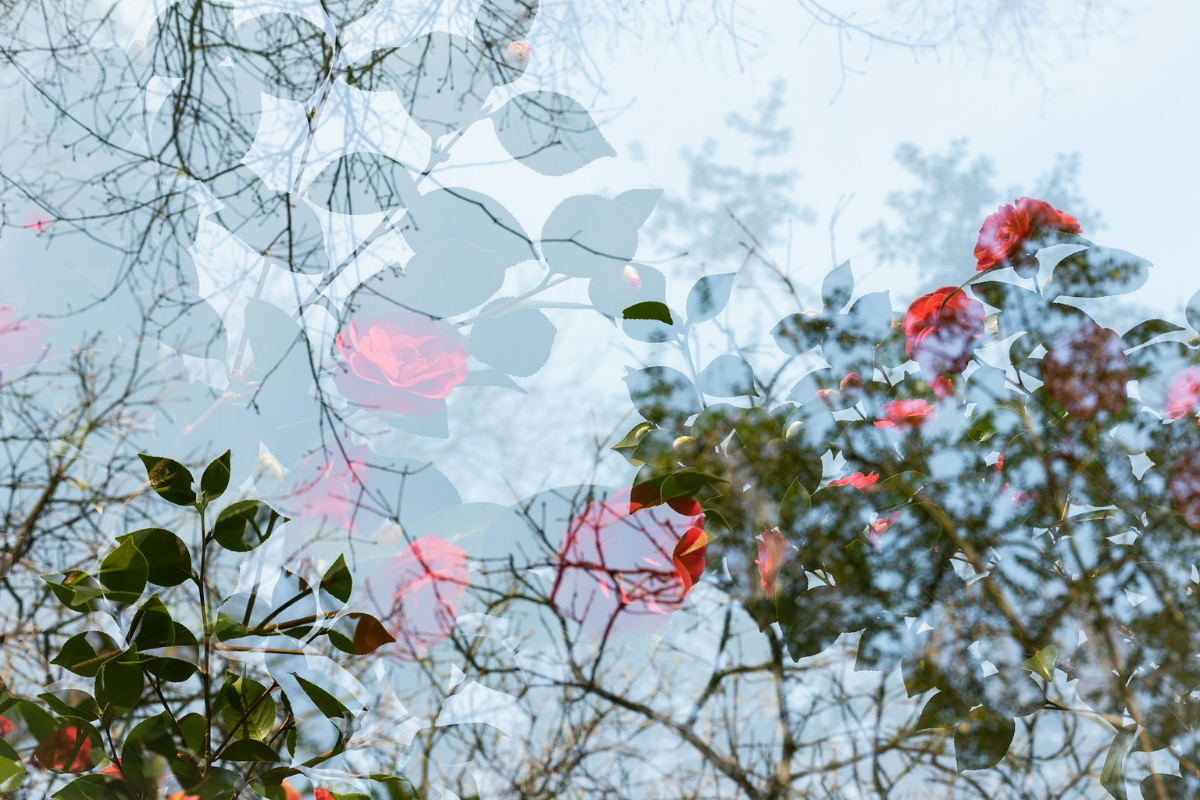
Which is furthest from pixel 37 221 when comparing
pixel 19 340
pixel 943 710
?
pixel 943 710

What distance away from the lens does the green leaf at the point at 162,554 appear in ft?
1.26

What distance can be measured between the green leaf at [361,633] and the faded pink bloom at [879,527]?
274mm

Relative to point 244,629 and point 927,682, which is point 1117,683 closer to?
point 927,682

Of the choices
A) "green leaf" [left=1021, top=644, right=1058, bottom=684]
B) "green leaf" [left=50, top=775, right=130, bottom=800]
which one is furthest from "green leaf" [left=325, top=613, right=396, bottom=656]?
"green leaf" [left=1021, top=644, right=1058, bottom=684]

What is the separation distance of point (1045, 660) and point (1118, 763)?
60mm

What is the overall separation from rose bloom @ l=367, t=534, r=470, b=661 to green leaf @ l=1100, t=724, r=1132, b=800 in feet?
1.12

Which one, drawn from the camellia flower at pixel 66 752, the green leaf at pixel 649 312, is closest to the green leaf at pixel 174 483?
the camellia flower at pixel 66 752

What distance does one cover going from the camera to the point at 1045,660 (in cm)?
36

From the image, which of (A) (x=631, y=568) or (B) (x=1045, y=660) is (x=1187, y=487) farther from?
(A) (x=631, y=568)

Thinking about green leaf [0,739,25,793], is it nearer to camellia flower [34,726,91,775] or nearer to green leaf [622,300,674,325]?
camellia flower [34,726,91,775]

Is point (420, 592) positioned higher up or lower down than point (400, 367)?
lower down

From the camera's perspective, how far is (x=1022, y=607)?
1.21ft

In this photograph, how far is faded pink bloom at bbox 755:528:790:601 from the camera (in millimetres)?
417

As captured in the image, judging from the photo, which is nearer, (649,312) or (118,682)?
(118,682)
